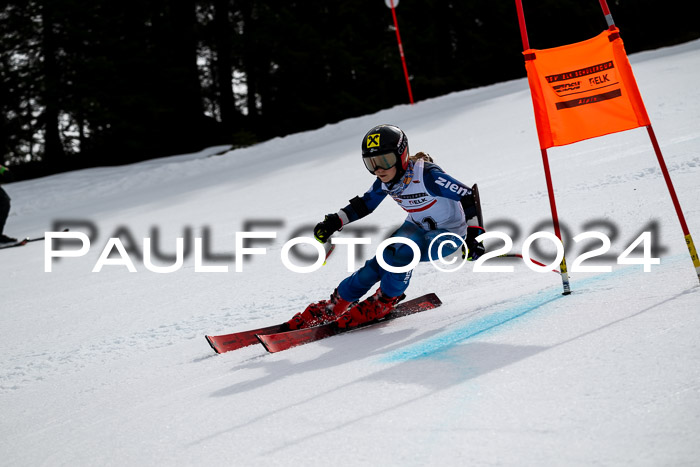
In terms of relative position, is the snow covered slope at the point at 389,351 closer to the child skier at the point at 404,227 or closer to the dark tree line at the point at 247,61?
the child skier at the point at 404,227

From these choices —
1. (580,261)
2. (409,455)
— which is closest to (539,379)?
(409,455)

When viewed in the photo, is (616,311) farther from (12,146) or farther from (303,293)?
(12,146)

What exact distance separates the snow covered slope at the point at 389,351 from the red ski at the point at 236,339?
0.10m

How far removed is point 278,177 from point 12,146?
15.3 meters

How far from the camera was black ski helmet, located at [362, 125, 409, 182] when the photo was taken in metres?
4.51

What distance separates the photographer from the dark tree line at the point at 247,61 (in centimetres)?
2239

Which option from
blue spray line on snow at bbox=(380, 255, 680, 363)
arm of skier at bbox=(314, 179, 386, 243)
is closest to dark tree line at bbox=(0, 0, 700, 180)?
arm of skier at bbox=(314, 179, 386, 243)

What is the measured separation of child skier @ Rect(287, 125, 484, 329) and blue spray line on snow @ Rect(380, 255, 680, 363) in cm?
51

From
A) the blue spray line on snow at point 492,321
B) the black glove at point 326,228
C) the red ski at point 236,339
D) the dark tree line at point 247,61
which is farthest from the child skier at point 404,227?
the dark tree line at point 247,61

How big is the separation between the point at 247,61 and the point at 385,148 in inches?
874

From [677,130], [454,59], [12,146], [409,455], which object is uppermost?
[454,59]

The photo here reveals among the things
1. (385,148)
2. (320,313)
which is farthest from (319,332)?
(385,148)

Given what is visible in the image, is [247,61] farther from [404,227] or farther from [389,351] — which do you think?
[389,351]

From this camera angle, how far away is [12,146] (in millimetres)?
22609
